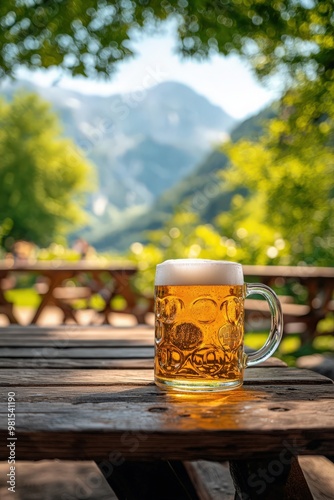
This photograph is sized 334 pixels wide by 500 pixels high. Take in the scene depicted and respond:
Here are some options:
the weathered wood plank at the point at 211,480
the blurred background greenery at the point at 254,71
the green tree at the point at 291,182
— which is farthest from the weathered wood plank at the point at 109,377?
the green tree at the point at 291,182

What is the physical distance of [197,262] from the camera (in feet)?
3.36

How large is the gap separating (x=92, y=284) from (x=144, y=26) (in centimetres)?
302

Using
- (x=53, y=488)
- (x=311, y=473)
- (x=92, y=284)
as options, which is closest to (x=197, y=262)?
(x=311, y=473)

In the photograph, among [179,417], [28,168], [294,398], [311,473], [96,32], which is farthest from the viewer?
[28,168]

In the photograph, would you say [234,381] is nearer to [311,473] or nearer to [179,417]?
[179,417]

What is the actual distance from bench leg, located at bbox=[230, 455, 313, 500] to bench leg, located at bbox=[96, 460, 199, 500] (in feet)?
0.50

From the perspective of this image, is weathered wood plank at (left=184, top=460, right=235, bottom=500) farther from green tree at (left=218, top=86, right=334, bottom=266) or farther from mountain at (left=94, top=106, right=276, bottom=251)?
mountain at (left=94, top=106, right=276, bottom=251)

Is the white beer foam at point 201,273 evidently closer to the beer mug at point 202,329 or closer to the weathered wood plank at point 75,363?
the beer mug at point 202,329

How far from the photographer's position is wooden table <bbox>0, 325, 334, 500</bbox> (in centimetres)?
72

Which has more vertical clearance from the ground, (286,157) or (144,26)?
(144,26)

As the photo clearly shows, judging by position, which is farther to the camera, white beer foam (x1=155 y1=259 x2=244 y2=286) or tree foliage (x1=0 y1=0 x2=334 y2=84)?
tree foliage (x1=0 y1=0 x2=334 y2=84)

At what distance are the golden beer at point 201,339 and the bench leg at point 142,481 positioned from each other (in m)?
0.15

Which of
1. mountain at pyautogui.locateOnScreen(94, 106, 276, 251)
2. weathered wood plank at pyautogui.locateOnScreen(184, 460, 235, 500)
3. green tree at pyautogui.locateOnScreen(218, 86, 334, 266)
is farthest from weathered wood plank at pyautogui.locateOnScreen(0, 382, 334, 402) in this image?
mountain at pyautogui.locateOnScreen(94, 106, 276, 251)

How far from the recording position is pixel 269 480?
889mm
